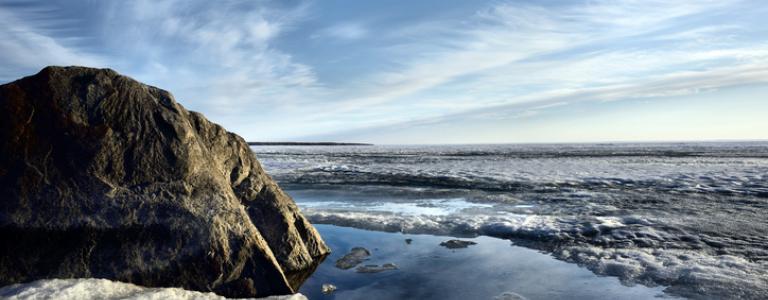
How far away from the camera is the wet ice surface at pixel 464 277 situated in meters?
4.49

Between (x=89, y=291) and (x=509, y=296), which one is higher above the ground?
(x=89, y=291)

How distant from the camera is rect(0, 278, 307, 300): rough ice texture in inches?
139

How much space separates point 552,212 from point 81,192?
8.72 m

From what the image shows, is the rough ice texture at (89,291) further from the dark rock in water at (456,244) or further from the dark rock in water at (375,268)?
the dark rock in water at (456,244)

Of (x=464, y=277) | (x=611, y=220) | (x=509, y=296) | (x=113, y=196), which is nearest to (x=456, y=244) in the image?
(x=464, y=277)

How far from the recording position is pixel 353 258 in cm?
589

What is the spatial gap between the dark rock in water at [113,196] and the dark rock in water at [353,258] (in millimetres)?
741

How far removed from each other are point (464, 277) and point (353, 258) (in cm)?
164

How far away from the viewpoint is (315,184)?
16859 mm

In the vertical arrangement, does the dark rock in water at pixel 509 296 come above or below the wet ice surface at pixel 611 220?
above

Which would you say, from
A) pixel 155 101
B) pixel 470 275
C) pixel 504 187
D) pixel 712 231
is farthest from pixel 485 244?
pixel 504 187

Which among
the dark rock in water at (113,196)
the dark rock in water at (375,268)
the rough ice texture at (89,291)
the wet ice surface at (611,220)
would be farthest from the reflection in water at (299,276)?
the wet ice surface at (611,220)

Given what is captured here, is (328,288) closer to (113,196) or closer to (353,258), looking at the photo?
(353,258)

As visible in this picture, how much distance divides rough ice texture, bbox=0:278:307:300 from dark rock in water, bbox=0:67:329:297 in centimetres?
16
